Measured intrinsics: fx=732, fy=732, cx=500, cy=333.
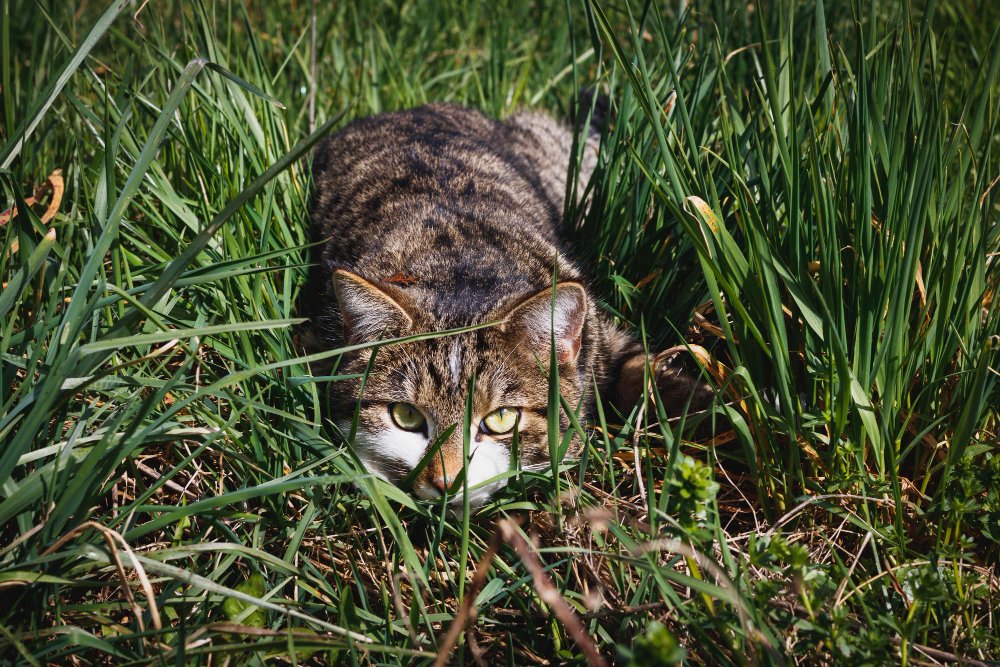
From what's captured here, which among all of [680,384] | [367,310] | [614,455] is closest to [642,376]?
[680,384]

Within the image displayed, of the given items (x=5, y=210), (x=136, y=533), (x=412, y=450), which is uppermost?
(x=5, y=210)

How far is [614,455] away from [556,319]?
0.41 metres

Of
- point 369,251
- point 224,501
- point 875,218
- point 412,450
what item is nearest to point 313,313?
point 369,251

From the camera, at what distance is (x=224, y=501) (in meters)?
1.46

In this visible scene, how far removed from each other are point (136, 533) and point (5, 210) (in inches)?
51.2

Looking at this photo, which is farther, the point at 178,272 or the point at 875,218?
the point at 875,218

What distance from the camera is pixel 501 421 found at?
2.06 metres

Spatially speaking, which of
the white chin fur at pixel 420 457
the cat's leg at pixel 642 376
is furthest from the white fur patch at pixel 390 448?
the cat's leg at pixel 642 376

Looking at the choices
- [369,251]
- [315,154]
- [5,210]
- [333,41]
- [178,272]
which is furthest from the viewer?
[333,41]

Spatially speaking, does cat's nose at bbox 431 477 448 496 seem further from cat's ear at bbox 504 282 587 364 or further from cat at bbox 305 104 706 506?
cat's ear at bbox 504 282 587 364

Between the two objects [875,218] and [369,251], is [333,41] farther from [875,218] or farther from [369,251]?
[875,218]

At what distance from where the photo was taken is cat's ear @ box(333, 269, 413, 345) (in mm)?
1928

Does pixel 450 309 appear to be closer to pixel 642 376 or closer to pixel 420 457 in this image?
pixel 420 457

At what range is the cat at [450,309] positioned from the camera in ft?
6.43
